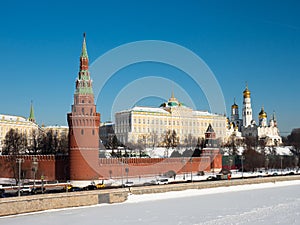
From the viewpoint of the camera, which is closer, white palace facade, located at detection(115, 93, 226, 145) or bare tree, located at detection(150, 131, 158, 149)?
bare tree, located at detection(150, 131, 158, 149)

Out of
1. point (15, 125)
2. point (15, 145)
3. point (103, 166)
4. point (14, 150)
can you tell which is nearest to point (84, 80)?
point (103, 166)

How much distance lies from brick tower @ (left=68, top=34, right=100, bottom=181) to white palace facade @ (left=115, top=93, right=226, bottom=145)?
36.1 metres

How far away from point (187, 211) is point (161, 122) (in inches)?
2418

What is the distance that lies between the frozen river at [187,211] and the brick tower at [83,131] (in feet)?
37.1

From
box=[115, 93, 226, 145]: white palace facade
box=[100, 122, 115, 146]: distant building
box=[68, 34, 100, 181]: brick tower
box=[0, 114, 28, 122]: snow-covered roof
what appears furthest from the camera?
box=[0, 114, 28, 122]: snow-covered roof

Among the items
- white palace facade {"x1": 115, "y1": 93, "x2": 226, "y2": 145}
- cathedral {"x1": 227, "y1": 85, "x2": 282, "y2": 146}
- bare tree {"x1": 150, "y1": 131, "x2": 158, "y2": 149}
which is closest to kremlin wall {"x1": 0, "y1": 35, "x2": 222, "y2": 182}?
bare tree {"x1": 150, "y1": 131, "x2": 158, "y2": 149}

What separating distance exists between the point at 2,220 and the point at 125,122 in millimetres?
61829

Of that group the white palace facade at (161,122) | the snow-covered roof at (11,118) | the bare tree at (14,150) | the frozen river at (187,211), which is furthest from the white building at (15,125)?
the frozen river at (187,211)

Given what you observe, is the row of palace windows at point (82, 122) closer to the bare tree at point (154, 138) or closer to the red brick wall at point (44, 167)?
the red brick wall at point (44, 167)

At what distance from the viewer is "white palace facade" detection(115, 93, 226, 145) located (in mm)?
79312

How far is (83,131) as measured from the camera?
38.4 meters

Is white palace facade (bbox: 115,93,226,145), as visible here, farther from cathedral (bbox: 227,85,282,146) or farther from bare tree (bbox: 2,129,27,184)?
bare tree (bbox: 2,129,27,184)

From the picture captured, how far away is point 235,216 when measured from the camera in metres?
20.6

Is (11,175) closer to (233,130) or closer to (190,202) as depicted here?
(190,202)
